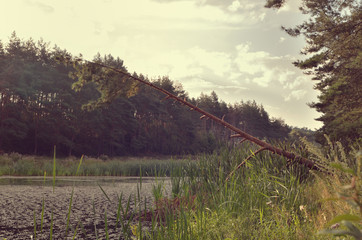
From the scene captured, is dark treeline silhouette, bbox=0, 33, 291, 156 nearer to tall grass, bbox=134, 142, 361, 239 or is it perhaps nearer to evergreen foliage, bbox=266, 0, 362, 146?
evergreen foliage, bbox=266, 0, 362, 146

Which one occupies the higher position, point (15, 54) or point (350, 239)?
point (15, 54)

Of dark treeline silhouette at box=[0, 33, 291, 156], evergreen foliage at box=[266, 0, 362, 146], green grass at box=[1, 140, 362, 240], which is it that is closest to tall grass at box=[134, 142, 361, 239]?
green grass at box=[1, 140, 362, 240]

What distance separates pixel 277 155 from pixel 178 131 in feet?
140

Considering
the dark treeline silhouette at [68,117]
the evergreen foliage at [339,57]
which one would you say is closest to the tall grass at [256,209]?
the evergreen foliage at [339,57]

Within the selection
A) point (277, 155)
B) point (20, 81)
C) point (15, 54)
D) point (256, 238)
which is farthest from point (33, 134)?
point (256, 238)

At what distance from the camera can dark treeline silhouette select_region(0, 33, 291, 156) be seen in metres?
30.1

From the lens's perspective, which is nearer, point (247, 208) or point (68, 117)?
point (247, 208)

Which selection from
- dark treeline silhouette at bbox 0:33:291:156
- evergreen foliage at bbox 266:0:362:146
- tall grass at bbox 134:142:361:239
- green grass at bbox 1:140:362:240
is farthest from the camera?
dark treeline silhouette at bbox 0:33:291:156

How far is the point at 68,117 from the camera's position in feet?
114

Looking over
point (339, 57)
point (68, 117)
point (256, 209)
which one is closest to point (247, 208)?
point (256, 209)

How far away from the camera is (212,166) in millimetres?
7152

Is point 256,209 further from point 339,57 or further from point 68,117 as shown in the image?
point 68,117

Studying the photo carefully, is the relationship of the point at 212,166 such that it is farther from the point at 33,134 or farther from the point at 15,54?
the point at 15,54

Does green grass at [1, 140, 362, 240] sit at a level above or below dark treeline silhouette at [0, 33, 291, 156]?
below
